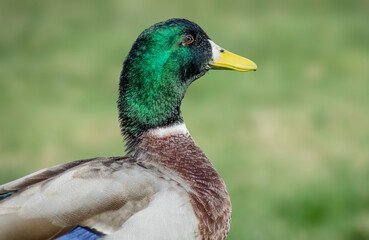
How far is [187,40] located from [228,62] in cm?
20

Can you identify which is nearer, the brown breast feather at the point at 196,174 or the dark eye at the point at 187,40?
the brown breast feather at the point at 196,174

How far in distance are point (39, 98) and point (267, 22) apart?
109 inches

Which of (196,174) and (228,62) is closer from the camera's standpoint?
(196,174)

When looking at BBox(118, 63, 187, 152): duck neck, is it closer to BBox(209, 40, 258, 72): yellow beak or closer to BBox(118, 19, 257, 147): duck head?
BBox(118, 19, 257, 147): duck head

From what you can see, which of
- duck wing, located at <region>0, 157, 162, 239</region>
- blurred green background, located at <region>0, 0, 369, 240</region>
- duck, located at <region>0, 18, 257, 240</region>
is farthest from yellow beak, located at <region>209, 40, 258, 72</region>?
blurred green background, located at <region>0, 0, 369, 240</region>

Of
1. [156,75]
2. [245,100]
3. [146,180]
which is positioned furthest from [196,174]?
[245,100]

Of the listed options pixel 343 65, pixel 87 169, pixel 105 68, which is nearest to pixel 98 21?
pixel 105 68

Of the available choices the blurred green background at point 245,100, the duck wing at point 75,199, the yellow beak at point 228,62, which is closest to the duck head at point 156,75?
the yellow beak at point 228,62

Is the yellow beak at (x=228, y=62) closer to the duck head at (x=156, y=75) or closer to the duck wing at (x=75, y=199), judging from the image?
the duck head at (x=156, y=75)

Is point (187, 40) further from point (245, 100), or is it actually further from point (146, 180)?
point (245, 100)

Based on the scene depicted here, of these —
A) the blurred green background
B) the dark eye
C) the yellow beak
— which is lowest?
the blurred green background

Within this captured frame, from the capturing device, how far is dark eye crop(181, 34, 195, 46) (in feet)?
8.05

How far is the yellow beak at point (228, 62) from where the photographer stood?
254 centimetres

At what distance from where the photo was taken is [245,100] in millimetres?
5941
